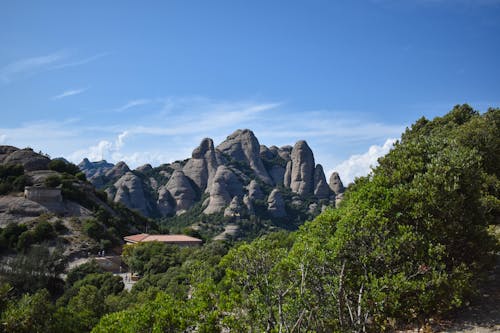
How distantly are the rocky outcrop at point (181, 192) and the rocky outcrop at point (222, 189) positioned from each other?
6381 millimetres

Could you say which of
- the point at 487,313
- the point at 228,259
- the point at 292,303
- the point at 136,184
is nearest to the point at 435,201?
the point at 487,313

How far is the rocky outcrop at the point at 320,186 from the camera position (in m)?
136

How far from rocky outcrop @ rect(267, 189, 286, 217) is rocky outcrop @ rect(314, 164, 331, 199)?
18.0 meters

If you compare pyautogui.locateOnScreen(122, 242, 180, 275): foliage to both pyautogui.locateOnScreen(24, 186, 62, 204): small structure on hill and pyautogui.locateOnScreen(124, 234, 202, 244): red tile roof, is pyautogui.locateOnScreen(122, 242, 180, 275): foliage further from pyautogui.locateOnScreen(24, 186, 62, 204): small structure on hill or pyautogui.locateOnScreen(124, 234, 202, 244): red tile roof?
pyautogui.locateOnScreen(24, 186, 62, 204): small structure on hill

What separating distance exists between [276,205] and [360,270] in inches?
4279

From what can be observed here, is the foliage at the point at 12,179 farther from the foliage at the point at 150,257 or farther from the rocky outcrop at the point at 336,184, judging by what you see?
the rocky outcrop at the point at 336,184

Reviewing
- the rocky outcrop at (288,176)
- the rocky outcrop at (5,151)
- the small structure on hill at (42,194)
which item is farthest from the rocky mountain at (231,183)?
the small structure on hill at (42,194)

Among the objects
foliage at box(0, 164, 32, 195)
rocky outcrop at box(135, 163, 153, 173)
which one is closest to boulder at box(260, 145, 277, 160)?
rocky outcrop at box(135, 163, 153, 173)

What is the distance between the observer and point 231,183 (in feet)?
417

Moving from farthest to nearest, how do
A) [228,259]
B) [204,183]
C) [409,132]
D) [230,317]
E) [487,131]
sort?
[204,183]
[409,132]
[487,131]
[228,259]
[230,317]

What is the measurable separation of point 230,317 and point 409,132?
32.6m

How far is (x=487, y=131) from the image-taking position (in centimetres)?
2453

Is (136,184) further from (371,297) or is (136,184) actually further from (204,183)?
(371,297)

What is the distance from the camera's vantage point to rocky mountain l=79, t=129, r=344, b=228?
122750 mm
